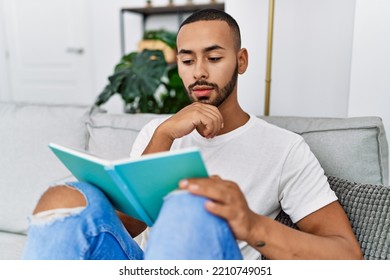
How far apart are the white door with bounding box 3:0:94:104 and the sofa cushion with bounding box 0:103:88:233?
7.55 ft

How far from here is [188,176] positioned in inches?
26.5

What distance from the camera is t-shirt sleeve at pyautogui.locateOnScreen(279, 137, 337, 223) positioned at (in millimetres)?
981

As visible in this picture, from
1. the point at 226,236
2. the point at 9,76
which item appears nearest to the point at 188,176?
the point at 226,236

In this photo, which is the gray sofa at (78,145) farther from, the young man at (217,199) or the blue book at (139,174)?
the blue book at (139,174)

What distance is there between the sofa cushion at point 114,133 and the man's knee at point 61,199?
1.98 ft

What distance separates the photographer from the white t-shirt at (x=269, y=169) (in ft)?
3.30

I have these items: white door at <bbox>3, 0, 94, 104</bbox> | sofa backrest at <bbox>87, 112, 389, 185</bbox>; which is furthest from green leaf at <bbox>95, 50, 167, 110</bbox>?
white door at <bbox>3, 0, 94, 104</bbox>

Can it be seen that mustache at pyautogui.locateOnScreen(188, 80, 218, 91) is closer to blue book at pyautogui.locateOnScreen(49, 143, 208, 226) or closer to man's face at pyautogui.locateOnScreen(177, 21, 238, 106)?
man's face at pyautogui.locateOnScreen(177, 21, 238, 106)

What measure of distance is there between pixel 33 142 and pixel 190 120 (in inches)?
31.7

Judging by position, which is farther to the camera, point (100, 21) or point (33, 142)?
point (100, 21)

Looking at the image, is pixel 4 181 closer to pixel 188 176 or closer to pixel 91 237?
pixel 91 237

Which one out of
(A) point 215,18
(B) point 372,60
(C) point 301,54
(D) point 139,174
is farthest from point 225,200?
(C) point 301,54

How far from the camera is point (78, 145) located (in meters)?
1.51

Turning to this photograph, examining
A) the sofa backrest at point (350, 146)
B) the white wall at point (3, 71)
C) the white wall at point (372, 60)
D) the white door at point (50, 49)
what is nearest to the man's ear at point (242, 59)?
the sofa backrest at point (350, 146)
